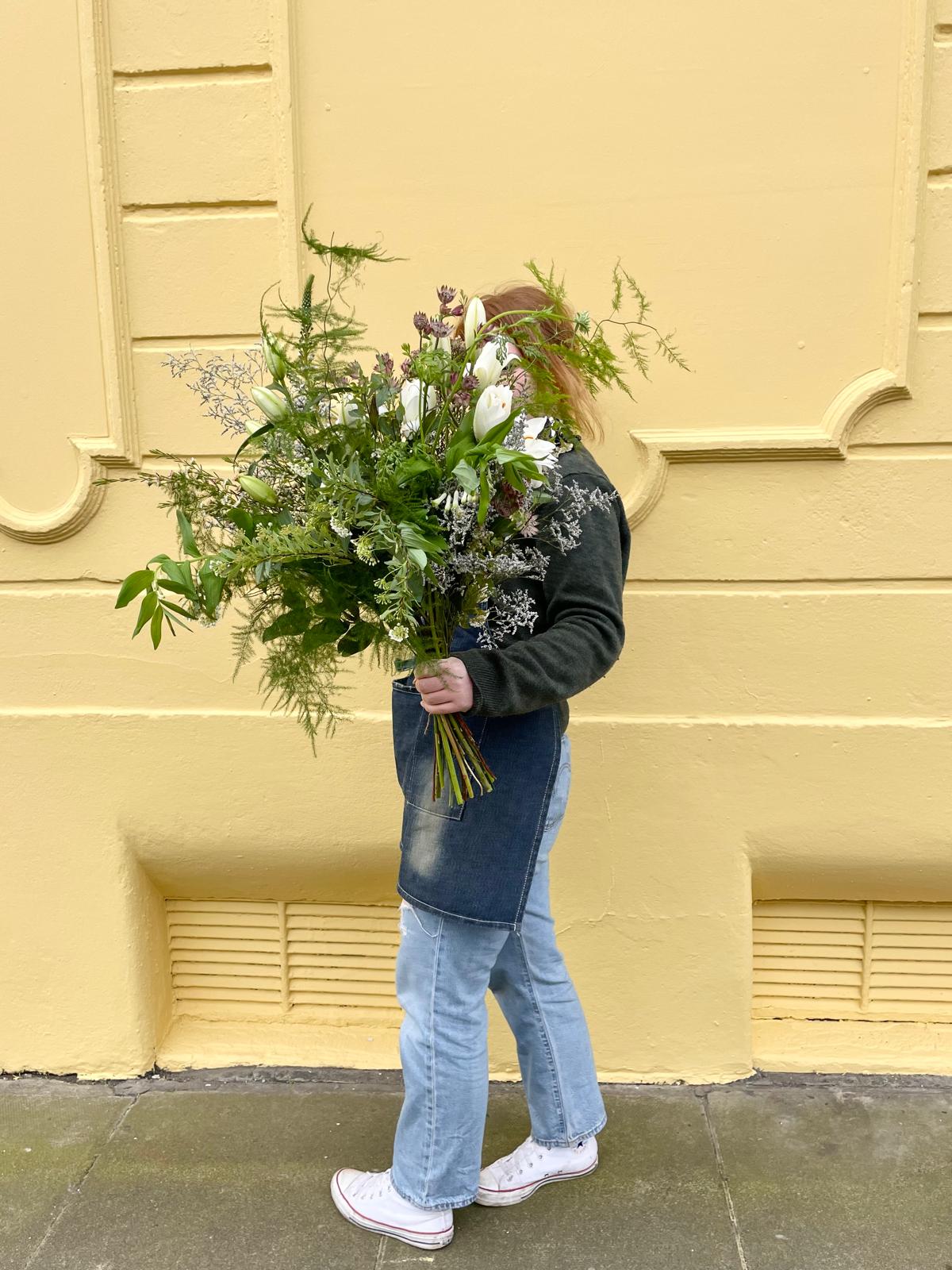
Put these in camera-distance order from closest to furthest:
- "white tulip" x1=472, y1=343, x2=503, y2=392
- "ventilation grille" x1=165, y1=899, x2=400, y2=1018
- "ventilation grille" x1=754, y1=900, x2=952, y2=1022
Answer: "white tulip" x1=472, y1=343, x2=503, y2=392 < "ventilation grille" x1=754, y1=900, x2=952, y2=1022 < "ventilation grille" x1=165, y1=899, x2=400, y2=1018

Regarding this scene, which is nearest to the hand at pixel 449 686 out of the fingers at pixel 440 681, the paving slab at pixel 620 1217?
the fingers at pixel 440 681

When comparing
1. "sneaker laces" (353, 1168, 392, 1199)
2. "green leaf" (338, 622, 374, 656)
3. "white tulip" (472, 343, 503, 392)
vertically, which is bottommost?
"sneaker laces" (353, 1168, 392, 1199)

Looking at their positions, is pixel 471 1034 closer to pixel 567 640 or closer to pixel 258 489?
pixel 567 640

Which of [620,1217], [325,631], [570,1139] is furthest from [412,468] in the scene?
[620,1217]

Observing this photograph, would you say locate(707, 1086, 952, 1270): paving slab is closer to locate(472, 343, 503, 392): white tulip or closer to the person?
the person

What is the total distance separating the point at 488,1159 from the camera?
2557 millimetres

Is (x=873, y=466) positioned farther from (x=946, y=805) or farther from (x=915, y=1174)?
(x=915, y=1174)

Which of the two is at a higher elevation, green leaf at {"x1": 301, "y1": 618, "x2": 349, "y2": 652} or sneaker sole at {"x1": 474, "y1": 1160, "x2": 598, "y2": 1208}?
green leaf at {"x1": 301, "y1": 618, "x2": 349, "y2": 652}

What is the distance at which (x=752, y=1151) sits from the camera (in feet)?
8.30

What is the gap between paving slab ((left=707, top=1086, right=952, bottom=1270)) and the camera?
220 centimetres

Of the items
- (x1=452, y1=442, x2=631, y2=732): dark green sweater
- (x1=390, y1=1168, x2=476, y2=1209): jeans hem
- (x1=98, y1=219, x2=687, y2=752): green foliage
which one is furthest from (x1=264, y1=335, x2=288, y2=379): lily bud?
(x1=390, y1=1168, x2=476, y2=1209): jeans hem

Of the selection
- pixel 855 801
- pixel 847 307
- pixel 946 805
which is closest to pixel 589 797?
pixel 855 801

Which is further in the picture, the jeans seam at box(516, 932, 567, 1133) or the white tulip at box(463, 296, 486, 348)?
the jeans seam at box(516, 932, 567, 1133)

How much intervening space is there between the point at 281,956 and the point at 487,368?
2.02 meters
